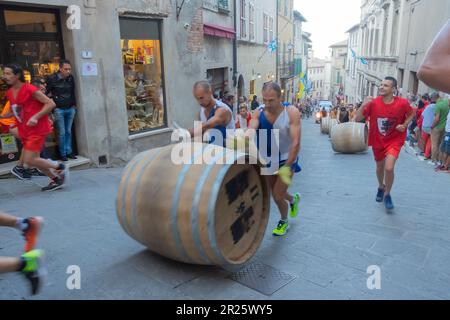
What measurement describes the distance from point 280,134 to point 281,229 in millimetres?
996

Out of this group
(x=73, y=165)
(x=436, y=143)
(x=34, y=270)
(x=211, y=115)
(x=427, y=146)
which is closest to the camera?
(x=34, y=270)

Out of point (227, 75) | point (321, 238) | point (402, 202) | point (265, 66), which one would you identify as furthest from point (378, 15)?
point (321, 238)

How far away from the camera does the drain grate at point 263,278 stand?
303cm

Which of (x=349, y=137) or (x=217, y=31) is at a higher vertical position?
(x=217, y=31)

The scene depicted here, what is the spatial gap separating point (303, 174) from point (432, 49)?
7.06 metres

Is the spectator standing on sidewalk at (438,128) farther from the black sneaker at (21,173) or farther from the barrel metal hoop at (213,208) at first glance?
the black sneaker at (21,173)

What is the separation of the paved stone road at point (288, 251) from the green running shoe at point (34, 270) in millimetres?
180

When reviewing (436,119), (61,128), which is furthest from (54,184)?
(436,119)

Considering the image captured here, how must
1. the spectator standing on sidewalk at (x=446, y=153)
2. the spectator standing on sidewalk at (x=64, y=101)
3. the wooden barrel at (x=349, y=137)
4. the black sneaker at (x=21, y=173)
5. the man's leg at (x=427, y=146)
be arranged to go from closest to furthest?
the black sneaker at (x=21, y=173) → the spectator standing on sidewalk at (x=64, y=101) → the spectator standing on sidewalk at (x=446, y=153) → the man's leg at (x=427, y=146) → the wooden barrel at (x=349, y=137)

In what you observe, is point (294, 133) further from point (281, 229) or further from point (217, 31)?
point (217, 31)

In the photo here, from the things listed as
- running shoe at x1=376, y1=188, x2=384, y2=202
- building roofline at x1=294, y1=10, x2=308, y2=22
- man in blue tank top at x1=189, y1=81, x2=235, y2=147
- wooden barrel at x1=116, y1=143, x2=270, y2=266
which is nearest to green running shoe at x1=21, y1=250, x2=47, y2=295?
wooden barrel at x1=116, y1=143, x2=270, y2=266

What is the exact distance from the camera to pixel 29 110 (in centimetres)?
502

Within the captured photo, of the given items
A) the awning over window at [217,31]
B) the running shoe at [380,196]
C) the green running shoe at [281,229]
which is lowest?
the running shoe at [380,196]

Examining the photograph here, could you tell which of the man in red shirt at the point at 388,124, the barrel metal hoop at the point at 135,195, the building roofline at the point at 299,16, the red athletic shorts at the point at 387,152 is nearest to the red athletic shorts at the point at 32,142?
the barrel metal hoop at the point at 135,195
